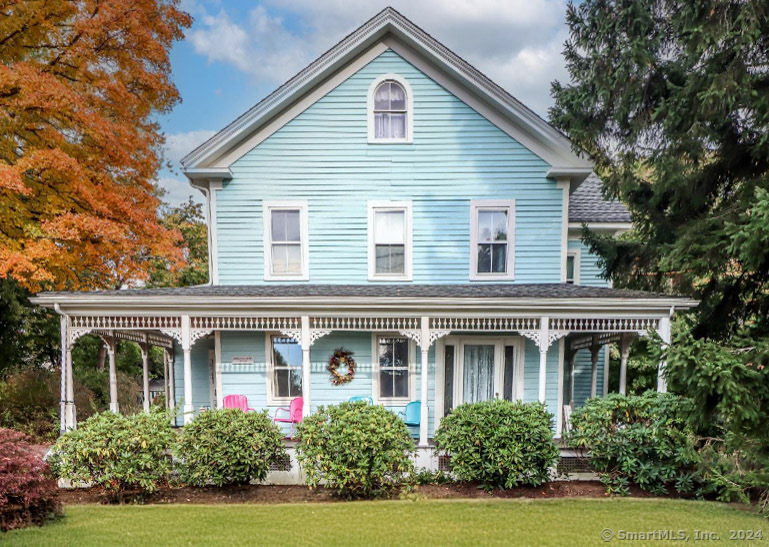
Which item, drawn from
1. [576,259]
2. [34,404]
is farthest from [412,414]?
[34,404]

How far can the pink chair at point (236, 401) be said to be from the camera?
9828 millimetres

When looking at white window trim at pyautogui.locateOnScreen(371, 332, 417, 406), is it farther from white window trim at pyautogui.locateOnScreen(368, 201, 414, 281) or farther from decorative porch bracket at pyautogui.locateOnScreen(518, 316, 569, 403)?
decorative porch bracket at pyautogui.locateOnScreen(518, 316, 569, 403)

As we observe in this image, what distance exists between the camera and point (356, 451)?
6.87 metres

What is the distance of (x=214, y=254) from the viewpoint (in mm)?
10188

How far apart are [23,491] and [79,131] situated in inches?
398

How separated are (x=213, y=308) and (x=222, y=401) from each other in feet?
9.07

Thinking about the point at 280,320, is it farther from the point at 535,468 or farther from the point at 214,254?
the point at 535,468

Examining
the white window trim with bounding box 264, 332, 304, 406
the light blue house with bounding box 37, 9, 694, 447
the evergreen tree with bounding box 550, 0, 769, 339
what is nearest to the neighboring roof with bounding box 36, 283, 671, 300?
the light blue house with bounding box 37, 9, 694, 447

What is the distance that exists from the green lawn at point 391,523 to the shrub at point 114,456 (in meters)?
0.45

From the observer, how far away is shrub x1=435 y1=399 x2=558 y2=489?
7.11m

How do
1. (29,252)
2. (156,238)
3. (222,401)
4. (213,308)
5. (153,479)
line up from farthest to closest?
(156,238) < (29,252) < (222,401) < (213,308) < (153,479)

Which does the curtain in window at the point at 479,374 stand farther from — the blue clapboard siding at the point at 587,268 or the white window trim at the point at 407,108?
the white window trim at the point at 407,108

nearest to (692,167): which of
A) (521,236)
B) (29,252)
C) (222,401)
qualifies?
(521,236)

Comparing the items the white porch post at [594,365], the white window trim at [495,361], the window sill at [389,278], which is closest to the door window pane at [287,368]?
the window sill at [389,278]
